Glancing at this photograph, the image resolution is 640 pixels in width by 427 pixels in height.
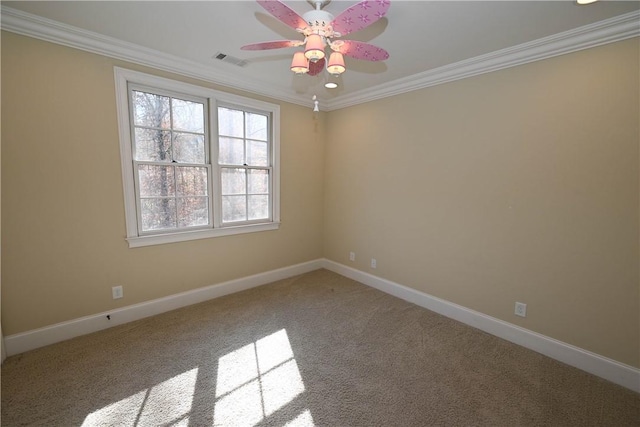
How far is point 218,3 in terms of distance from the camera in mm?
1810

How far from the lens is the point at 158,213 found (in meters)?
2.77

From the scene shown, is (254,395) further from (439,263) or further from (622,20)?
(622,20)

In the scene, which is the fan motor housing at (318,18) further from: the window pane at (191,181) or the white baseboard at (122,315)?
the white baseboard at (122,315)

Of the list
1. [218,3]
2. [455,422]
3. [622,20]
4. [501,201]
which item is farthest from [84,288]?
[622,20]

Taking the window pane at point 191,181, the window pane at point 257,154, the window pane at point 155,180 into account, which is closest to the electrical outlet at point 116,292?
the window pane at point 155,180

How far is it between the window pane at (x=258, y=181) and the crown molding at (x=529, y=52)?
66.8 inches

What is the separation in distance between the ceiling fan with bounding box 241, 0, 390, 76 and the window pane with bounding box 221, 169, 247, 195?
1743mm

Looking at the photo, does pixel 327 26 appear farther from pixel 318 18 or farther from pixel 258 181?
pixel 258 181

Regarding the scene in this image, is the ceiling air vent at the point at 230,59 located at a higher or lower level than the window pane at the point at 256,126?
higher

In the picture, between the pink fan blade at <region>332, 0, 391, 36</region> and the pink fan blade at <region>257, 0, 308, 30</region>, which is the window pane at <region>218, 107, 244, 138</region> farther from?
the pink fan blade at <region>332, 0, 391, 36</region>

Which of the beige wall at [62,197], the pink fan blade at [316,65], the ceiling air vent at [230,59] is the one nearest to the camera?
the pink fan blade at [316,65]

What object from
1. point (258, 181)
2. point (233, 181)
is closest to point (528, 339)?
point (258, 181)

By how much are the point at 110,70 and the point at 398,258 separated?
11.1ft

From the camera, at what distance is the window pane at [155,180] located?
8.71 feet
